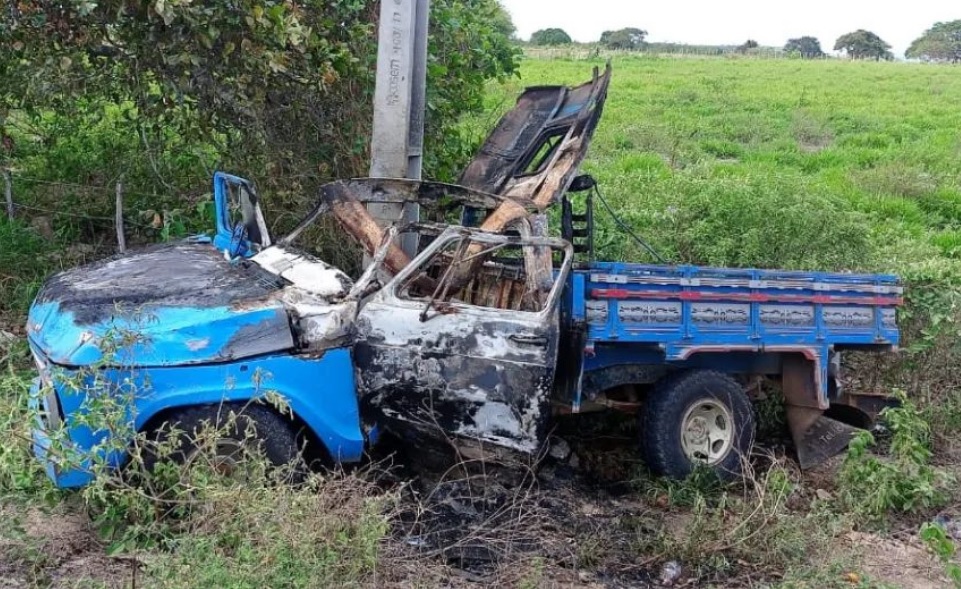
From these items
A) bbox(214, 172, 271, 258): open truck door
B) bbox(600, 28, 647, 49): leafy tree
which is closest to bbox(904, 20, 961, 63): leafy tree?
bbox(600, 28, 647, 49): leafy tree

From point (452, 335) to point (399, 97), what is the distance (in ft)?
8.61

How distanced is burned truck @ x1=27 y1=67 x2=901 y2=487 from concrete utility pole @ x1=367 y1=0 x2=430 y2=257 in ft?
1.95

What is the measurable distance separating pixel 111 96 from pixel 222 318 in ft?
14.3

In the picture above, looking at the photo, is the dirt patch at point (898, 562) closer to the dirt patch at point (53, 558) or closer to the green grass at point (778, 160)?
the green grass at point (778, 160)

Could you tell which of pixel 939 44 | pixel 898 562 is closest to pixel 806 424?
pixel 898 562

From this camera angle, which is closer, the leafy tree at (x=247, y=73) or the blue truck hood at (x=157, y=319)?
the blue truck hood at (x=157, y=319)

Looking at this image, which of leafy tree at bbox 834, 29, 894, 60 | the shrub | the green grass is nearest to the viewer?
the shrub

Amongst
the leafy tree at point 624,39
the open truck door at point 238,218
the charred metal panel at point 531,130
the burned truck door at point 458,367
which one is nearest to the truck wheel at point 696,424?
the burned truck door at point 458,367

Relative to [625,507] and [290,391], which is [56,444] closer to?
[290,391]

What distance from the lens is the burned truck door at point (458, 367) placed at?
5344 millimetres

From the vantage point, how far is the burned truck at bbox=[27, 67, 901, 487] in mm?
4961

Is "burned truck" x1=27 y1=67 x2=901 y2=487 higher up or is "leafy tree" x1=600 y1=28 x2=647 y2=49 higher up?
"leafy tree" x1=600 y1=28 x2=647 y2=49

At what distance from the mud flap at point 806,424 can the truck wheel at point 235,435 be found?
11.8ft

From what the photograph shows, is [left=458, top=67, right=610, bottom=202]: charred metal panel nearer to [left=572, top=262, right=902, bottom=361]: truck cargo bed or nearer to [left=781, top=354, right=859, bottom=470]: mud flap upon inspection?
[left=572, top=262, right=902, bottom=361]: truck cargo bed
